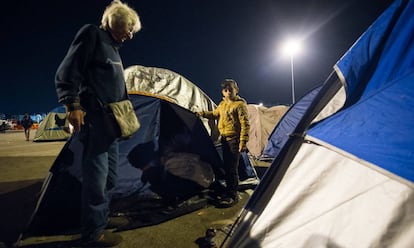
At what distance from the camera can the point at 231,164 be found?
3.86m

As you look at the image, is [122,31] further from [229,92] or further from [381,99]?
[381,99]

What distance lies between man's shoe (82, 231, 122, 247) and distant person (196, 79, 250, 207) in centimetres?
164

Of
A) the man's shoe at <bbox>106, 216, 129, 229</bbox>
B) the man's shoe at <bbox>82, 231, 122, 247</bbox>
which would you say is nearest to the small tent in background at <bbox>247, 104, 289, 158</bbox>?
the man's shoe at <bbox>106, 216, 129, 229</bbox>

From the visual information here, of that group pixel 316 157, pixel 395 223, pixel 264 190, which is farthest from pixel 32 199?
pixel 395 223

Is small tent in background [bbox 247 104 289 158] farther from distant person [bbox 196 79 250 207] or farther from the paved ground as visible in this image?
distant person [bbox 196 79 250 207]

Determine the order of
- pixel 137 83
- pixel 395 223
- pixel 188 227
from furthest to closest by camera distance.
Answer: pixel 137 83
pixel 188 227
pixel 395 223

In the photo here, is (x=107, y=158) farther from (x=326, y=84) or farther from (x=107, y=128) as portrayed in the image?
(x=326, y=84)

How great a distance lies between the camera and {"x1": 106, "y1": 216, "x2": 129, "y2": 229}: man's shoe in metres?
2.98

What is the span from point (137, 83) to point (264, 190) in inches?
107

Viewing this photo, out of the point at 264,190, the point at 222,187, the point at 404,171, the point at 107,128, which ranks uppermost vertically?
the point at 404,171

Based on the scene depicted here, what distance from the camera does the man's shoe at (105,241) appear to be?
7.97ft

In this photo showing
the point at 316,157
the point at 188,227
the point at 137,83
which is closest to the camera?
the point at 316,157

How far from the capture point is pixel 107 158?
8.24 ft

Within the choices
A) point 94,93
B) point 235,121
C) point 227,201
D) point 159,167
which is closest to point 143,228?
point 159,167
